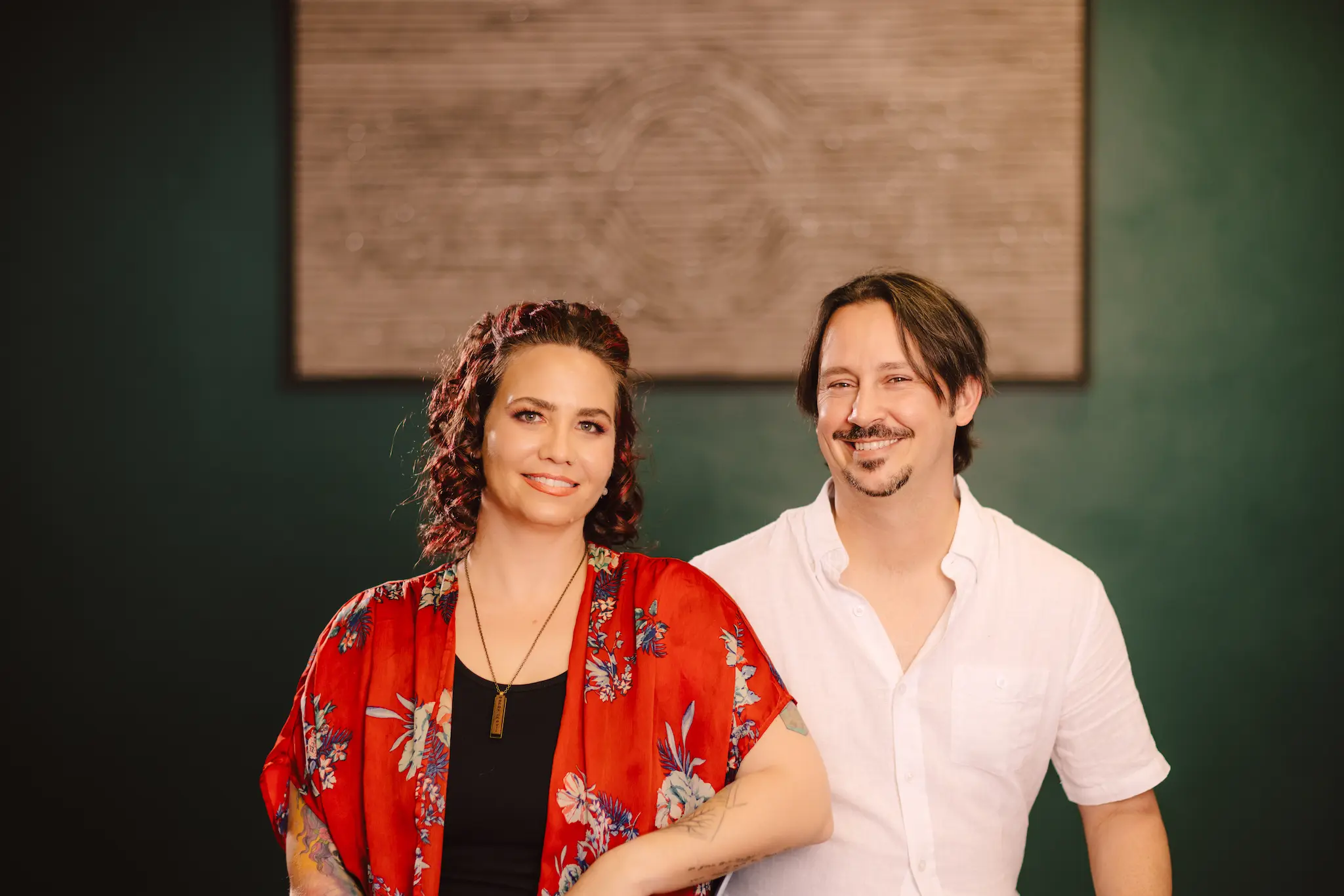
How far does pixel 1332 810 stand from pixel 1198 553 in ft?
2.51

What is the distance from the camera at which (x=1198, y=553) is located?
2.76m

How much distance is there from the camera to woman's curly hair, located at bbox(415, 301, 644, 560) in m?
1.69

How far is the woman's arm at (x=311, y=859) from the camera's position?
1.50 metres

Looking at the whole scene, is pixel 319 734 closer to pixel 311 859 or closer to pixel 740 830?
pixel 311 859

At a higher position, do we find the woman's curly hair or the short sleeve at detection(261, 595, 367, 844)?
the woman's curly hair

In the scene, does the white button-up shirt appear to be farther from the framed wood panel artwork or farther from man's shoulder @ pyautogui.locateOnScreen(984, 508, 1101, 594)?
the framed wood panel artwork

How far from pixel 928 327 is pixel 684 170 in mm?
1084

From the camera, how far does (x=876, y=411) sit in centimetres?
186

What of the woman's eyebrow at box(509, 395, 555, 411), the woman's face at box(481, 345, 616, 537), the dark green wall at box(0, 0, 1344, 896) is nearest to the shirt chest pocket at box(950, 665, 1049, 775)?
the woman's face at box(481, 345, 616, 537)

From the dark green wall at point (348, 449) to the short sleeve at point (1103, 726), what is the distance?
910 millimetres

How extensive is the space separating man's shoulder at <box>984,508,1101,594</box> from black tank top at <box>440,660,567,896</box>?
36.5 inches

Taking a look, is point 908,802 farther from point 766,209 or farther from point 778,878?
point 766,209

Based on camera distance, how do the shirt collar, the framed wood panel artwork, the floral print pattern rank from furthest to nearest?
the framed wood panel artwork → the shirt collar → the floral print pattern

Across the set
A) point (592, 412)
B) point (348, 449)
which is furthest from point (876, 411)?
point (348, 449)
